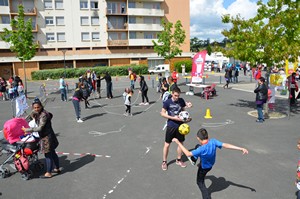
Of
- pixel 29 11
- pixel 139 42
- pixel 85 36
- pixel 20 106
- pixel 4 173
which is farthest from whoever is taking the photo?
pixel 139 42

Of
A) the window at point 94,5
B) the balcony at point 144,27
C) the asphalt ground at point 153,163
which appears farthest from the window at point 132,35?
the asphalt ground at point 153,163

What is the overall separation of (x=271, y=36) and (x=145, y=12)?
43989 millimetres

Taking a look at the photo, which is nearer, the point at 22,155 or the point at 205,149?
the point at 205,149

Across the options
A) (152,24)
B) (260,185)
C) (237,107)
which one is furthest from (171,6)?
(260,185)

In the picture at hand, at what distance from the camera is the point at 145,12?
169 ft

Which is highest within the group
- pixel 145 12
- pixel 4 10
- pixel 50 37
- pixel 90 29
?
pixel 145 12

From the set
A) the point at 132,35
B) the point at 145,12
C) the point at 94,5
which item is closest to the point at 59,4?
the point at 94,5

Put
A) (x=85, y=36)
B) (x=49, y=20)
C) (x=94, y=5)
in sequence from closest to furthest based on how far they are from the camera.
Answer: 1. (x=49, y=20)
2. (x=85, y=36)
3. (x=94, y=5)

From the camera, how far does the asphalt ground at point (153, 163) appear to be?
208 inches

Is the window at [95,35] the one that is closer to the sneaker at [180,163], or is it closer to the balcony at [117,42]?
the balcony at [117,42]

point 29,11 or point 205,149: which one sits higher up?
point 29,11

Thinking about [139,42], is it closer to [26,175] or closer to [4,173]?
[4,173]

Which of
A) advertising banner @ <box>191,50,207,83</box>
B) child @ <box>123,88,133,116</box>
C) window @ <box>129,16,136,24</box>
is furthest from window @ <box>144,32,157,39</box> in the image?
child @ <box>123,88,133,116</box>

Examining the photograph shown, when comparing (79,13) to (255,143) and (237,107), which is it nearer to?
(237,107)
